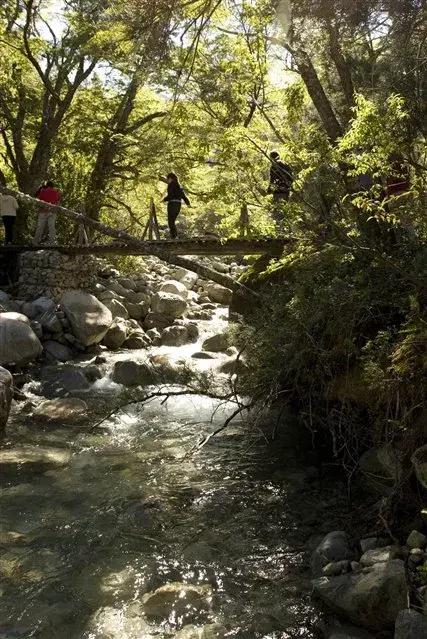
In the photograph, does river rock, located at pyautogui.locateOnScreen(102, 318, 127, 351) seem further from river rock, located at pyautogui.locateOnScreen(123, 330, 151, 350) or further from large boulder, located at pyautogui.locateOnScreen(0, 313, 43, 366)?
large boulder, located at pyautogui.locateOnScreen(0, 313, 43, 366)

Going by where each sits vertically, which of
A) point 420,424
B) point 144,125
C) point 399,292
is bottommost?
point 420,424

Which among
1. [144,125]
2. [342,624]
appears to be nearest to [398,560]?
[342,624]

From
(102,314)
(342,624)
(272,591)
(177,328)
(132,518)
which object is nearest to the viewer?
(342,624)

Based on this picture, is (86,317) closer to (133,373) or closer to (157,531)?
(133,373)

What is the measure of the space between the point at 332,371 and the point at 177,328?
6681 mm

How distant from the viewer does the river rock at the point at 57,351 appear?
9.55 m

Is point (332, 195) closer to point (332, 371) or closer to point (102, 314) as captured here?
point (332, 371)

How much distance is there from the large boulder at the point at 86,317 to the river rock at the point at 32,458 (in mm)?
4342

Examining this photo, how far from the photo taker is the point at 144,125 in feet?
49.1

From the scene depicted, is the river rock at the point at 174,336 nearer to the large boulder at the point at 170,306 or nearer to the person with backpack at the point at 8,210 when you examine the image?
the large boulder at the point at 170,306

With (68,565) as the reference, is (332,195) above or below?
above

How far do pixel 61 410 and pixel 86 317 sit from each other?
3.47 m

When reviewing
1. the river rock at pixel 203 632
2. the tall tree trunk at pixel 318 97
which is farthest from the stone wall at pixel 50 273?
the river rock at pixel 203 632

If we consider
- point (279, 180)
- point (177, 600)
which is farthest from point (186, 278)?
point (177, 600)
